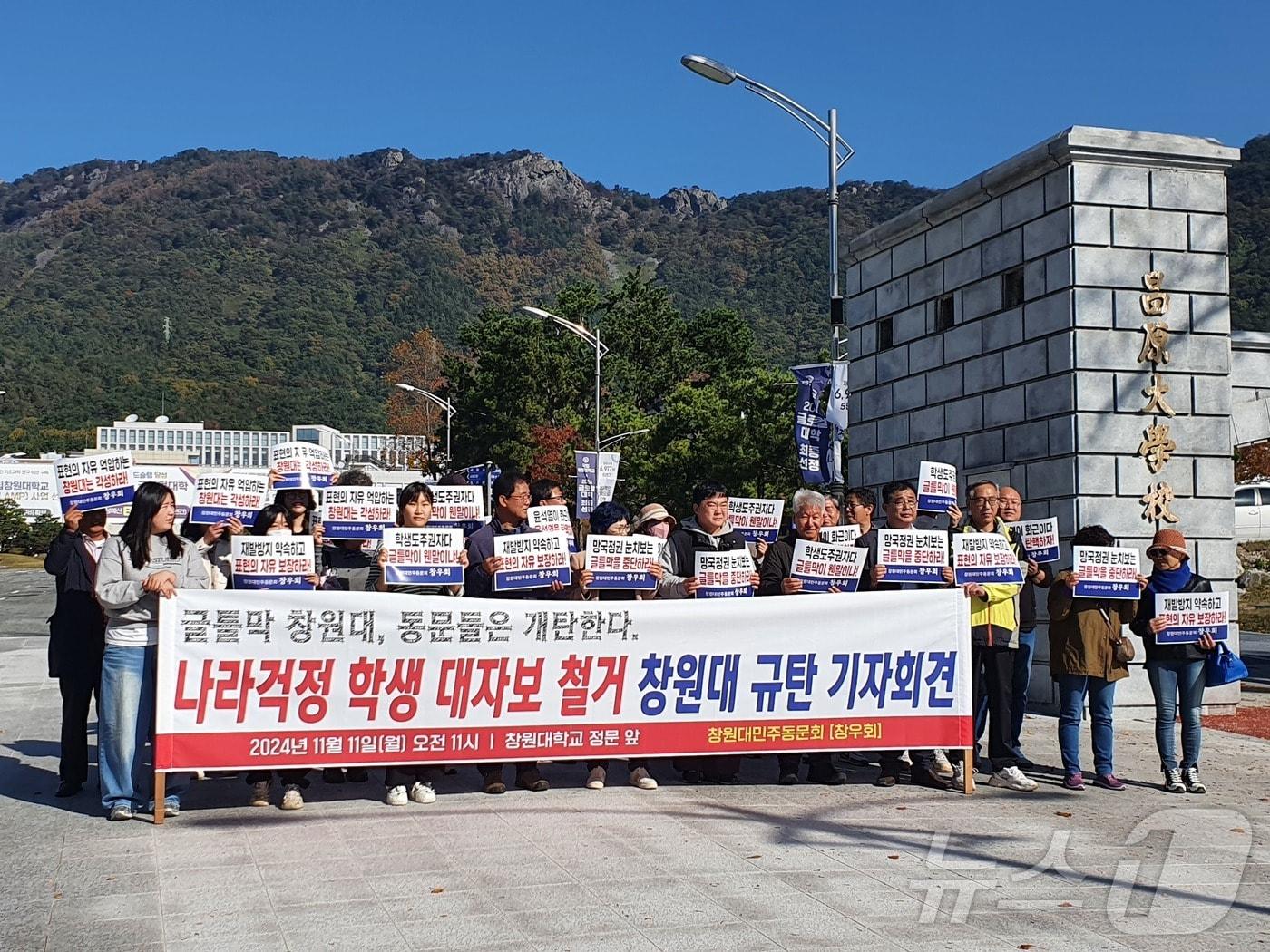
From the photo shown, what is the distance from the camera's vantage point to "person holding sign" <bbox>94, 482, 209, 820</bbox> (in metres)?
8.05

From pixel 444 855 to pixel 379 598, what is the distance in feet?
6.03

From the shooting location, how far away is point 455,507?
9.95 metres

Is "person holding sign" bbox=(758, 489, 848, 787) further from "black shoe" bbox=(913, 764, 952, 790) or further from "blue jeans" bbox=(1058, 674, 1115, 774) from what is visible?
"blue jeans" bbox=(1058, 674, 1115, 774)

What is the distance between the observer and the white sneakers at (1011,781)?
9.24 m

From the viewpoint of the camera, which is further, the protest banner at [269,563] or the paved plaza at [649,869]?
the protest banner at [269,563]

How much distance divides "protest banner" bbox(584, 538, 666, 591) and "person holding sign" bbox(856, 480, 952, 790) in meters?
1.46

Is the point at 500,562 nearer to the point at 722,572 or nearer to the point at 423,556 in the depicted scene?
the point at 423,556

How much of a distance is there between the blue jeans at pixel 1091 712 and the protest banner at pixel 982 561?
0.86m

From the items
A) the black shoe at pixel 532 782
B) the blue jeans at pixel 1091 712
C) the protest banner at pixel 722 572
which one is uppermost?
the protest banner at pixel 722 572

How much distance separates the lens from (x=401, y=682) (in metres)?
8.33

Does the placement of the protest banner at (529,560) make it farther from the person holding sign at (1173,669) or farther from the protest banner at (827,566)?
the person holding sign at (1173,669)

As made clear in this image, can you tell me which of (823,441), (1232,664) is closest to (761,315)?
(823,441)

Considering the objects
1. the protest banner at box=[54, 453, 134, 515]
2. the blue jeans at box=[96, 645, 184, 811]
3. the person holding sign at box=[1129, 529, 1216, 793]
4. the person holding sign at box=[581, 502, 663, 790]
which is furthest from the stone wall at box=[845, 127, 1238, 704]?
the blue jeans at box=[96, 645, 184, 811]

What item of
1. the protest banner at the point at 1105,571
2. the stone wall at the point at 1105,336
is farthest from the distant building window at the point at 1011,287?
the protest banner at the point at 1105,571
